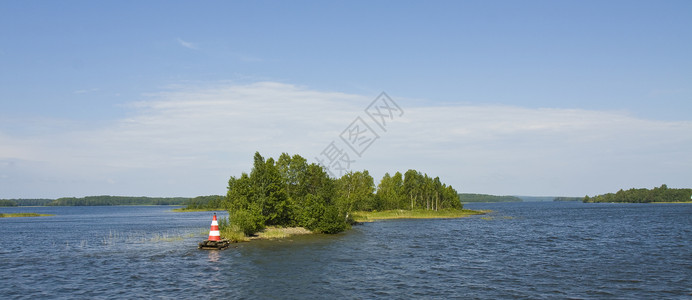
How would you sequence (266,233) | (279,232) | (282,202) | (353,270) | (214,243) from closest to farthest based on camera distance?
(353,270)
(214,243)
(266,233)
(279,232)
(282,202)

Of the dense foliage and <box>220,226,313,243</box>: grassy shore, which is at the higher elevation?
the dense foliage

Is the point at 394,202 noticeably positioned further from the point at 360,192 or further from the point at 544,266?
the point at 544,266

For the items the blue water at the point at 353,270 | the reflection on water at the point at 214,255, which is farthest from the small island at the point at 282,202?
the reflection on water at the point at 214,255

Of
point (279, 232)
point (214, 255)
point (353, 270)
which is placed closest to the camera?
point (353, 270)

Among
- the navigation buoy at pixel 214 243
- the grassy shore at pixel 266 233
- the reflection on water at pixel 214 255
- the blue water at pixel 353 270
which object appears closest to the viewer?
the blue water at pixel 353 270

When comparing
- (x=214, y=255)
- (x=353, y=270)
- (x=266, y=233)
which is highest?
(x=266, y=233)

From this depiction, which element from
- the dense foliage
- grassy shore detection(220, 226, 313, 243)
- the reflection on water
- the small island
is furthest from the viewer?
the dense foliage

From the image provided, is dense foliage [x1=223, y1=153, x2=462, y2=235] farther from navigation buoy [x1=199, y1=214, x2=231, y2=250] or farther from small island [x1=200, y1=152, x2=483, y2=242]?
navigation buoy [x1=199, y1=214, x2=231, y2=250]

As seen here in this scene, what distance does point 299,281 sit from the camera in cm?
2700

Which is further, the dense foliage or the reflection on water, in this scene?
the dense foliage

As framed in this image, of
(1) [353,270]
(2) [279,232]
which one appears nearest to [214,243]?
(2) [279,232]

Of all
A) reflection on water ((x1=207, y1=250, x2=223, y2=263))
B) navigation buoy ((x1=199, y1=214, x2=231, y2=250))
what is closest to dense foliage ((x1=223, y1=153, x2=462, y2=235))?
navigation buoy ((x1=199, y1=214, x2=231, y2=250))

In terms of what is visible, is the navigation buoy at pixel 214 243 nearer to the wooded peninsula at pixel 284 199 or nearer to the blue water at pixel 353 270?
the blue water at pixel 353 270

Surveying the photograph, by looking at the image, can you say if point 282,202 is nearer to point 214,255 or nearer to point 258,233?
point 258,233
